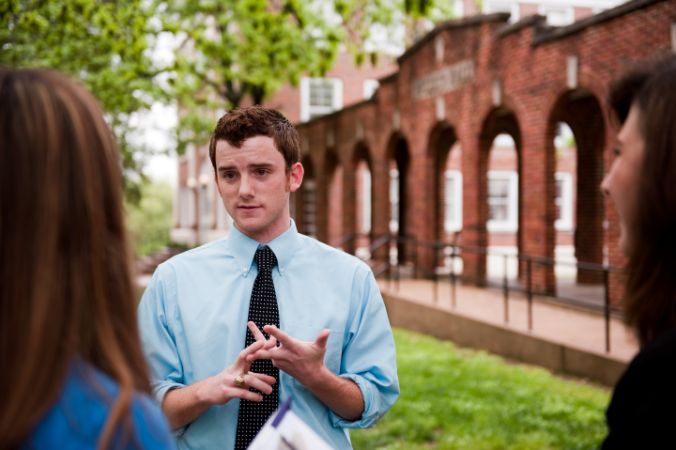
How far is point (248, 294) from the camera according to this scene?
2.56 meters

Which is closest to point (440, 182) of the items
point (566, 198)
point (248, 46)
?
point (248, 46)

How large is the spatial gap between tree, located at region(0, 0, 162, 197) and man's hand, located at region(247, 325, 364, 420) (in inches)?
123

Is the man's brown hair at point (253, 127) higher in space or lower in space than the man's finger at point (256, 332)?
higher

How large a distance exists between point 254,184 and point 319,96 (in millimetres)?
30606

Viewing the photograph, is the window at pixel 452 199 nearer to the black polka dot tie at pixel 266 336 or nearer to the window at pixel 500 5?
the window at pixel 500 5

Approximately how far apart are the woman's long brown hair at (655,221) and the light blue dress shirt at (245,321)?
1.05 metres

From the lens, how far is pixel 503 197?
107 feet

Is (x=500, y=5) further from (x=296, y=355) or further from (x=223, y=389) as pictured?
(x=223, y=389)

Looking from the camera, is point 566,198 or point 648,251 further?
point 566,198

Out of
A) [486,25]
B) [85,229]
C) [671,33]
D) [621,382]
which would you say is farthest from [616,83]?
[486,25]

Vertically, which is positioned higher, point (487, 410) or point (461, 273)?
point (461, 273)

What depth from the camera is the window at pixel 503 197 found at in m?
32.5

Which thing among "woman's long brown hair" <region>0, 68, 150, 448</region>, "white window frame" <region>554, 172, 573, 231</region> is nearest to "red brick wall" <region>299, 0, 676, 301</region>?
"woman's long brown hair" <region>0, 68, 150, 448</region>

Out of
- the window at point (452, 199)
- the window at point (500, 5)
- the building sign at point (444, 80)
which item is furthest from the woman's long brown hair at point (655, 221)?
the window at point (500, 5)
